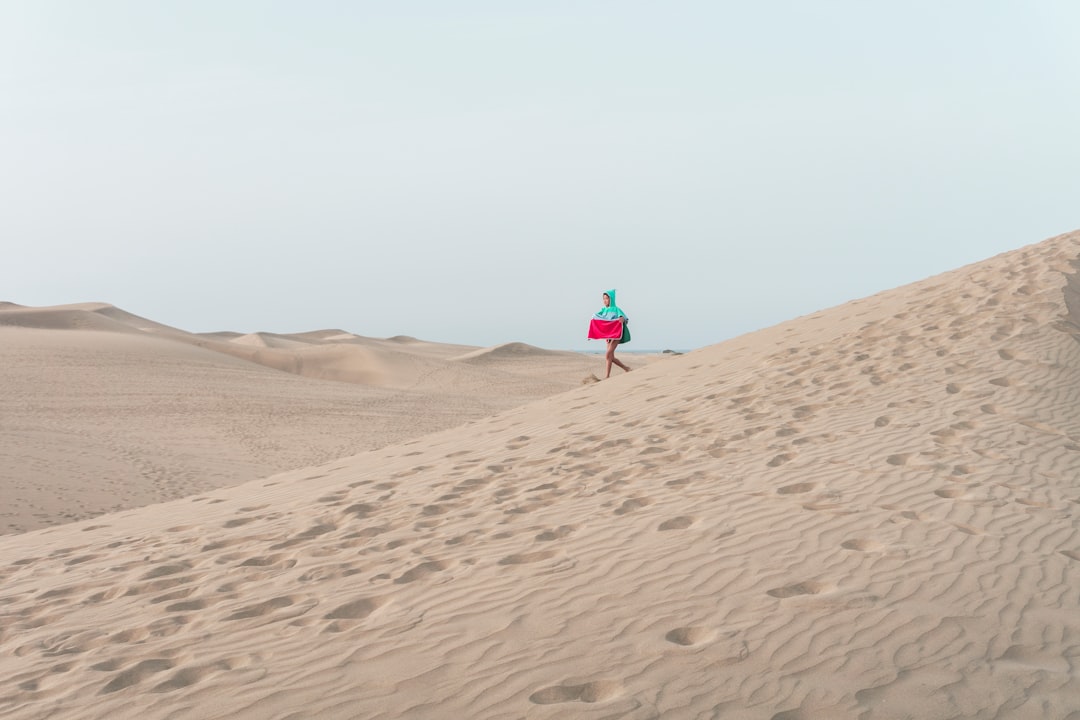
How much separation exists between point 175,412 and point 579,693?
19.8 m

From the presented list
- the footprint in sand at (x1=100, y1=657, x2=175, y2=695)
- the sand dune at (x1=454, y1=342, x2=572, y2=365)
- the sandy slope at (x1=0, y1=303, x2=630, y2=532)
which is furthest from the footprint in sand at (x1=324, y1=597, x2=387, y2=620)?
the sand dune at (x1=454, y1=342, x2=572, y2=365)

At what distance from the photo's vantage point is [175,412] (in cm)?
2152

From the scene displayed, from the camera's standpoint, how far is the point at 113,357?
1108 inches

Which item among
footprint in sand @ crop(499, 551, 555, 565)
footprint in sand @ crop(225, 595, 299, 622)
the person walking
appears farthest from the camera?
the person walking

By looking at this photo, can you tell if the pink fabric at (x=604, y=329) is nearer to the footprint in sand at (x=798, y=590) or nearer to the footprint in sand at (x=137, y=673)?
the footprint in sand at (x=798, y=590)

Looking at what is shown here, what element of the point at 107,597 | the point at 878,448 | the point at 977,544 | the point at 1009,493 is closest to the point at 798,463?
the point at 878,448

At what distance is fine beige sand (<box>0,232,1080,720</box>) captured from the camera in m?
3.86

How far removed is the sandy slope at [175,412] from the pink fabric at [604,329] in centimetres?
554

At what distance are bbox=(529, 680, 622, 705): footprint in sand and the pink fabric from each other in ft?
38.4

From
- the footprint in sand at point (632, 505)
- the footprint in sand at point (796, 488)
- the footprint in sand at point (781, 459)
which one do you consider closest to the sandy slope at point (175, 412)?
the footprint in sand at point (632, 505)

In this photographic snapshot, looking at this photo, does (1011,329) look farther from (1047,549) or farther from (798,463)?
(1047,549)

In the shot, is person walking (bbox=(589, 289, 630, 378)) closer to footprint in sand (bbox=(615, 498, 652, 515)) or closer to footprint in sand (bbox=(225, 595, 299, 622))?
footprint in sand (bbox=(615, 498, 652, 515))

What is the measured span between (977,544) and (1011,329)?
6.46 m

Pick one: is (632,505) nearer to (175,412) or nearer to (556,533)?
(556,533)
